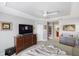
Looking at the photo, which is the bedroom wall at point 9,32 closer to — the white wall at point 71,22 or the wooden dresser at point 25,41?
the wooden dresser at point 25,41

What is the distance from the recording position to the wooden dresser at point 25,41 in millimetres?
1602

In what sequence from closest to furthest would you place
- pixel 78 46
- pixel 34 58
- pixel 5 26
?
pixel 34 58
pixel 5 26
pixel 78 46

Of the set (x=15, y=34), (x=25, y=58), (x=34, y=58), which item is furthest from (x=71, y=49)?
(x=15, y=34)

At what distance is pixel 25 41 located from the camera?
5.52 feet

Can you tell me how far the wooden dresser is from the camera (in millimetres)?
1602

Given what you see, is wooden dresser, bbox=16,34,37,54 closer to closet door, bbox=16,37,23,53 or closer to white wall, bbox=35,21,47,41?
closet door, bbox=16,37,23,53

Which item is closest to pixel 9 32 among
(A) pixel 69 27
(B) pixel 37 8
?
(B) pixel 37 8

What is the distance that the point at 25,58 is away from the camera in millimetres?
1157

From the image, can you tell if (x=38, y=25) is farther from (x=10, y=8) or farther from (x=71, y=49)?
(x=71, y=49)

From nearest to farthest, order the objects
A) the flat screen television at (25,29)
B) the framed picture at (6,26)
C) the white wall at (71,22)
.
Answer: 1. the framed picture at (6,26)
2. the white wall at (71,22)
3. the flat screen television at (25,29)

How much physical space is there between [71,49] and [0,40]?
131 cm

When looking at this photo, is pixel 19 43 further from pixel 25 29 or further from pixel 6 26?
pixel 6 26

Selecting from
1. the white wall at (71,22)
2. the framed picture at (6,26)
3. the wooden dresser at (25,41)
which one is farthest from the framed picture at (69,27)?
the framed picture at (6,26)

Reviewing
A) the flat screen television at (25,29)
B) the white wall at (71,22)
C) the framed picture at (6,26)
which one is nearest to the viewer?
the framed picture at (6,26)
